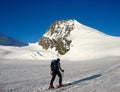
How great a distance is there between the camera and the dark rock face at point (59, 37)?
85875 mm

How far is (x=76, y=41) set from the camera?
87.5 metres

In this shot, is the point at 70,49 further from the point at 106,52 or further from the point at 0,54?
the point at 0,54

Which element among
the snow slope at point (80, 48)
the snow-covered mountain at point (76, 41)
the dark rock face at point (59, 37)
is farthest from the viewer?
the dark rock face at point (59, 37)

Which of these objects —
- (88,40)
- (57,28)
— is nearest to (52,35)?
(57,28)

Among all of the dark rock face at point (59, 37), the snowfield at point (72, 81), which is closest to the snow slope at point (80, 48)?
the dark rock face at point (59, 37)

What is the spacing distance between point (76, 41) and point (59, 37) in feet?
22.0

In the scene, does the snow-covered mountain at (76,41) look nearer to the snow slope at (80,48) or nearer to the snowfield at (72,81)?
the snow slope at (80,48)

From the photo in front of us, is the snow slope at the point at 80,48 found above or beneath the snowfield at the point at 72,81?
above

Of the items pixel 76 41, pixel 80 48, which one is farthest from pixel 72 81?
pixel 76 41

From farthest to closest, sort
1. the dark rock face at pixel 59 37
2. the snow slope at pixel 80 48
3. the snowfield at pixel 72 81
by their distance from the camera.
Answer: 1. the dark rock face at pixel 59 37
2. the snow slope at pixel 80 48
3. the snowfield at pixel 72 81

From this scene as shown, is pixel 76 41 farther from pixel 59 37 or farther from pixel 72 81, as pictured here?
pixel 72 81

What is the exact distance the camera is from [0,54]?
83.1 metres

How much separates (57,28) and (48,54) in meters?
19.0

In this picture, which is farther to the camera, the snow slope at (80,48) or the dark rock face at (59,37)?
the dark rock face at (59,37)
